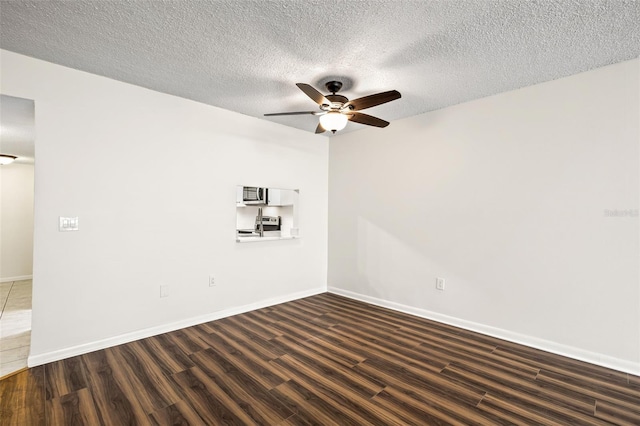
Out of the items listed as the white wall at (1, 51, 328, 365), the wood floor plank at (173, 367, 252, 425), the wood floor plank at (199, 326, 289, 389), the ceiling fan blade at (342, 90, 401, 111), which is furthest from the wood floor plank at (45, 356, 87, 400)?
the ceiling fan blade at (342, 90, 401, 111)

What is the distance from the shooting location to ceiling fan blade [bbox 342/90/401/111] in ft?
8.06

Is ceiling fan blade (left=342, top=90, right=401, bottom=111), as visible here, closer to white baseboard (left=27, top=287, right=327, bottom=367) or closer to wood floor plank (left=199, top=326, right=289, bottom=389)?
wood floor plank (left=199, top=326, right=289, bottom=389)

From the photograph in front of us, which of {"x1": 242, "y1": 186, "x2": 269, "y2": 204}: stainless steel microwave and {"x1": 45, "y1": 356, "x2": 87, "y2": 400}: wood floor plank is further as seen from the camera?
{"x1": 242, "y1": 186, "x2": 269, "y2": 204}: stainless steel microwave

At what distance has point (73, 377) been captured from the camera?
235 centimetres

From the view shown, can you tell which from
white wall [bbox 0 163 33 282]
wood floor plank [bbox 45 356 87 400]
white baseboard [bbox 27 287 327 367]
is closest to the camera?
wood floor plank [bbox 45 356 87 400]

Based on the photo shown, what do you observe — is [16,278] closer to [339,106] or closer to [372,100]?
[339,106]

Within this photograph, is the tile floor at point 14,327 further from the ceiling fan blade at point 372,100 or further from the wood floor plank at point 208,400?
the ceiling fan blade at point 372,100

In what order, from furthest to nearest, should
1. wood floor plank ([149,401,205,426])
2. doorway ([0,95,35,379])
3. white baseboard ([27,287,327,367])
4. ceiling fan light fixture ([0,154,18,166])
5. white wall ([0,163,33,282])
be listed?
white wall ([0,163,33,282]) < ceiling fan light fixture ([0,154,18,166]) < doorway ([0,95,35,379]) < white baseboard ([27,287,327,367]) < wood floor plank ([149,401,205,426])

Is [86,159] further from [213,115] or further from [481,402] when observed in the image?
[481,402]

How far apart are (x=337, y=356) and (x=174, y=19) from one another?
9.33 feet

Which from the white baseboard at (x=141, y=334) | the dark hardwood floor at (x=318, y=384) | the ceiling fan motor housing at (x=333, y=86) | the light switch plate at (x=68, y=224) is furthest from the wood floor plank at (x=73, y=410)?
the ceiling fan motor housing at (x=333, y=86)

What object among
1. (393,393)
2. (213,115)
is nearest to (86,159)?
(213,115)

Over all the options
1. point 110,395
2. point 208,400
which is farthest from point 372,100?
point 110,395

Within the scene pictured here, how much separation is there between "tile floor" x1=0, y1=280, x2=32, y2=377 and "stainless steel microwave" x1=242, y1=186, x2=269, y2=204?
252cm
